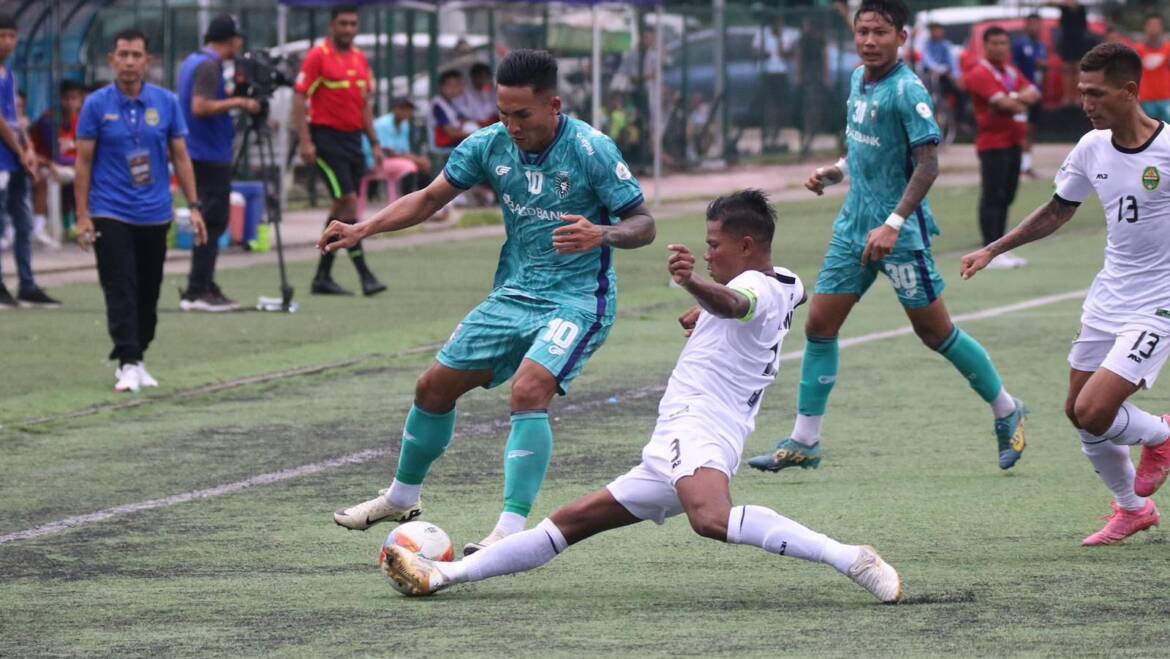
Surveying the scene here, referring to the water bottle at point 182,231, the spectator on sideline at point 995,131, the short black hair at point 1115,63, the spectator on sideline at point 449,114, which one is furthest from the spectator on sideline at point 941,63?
the short black hair at point 1115,63

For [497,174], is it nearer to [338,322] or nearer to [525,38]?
[338,322]

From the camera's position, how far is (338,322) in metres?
14.6

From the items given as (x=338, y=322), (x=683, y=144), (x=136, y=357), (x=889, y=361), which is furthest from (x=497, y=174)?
(x=683, y=144)

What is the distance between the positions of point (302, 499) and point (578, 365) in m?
1.83

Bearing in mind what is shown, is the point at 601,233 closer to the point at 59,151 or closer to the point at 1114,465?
the point at 1114,465

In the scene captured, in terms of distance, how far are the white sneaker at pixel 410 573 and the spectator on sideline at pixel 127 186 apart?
5.21m

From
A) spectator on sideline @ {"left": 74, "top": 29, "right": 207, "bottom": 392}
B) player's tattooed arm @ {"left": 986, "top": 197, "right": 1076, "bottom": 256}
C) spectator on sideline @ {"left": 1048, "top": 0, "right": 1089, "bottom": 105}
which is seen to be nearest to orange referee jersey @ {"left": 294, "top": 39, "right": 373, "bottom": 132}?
spectator on sideline @ {"left": 74, "top": 29, "right": 207, "bottom": 392}

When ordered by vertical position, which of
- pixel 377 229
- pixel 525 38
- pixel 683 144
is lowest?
pixel 683 144

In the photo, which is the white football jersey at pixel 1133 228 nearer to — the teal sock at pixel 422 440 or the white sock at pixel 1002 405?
the white sock at pixel 1002 405

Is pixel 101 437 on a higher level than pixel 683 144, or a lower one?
higher

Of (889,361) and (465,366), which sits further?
(889,361)

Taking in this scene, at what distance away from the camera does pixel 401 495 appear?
7516 mm

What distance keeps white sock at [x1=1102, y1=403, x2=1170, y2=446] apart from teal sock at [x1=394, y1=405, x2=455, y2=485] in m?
2.43

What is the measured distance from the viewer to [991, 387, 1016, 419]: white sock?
9.07 metres
